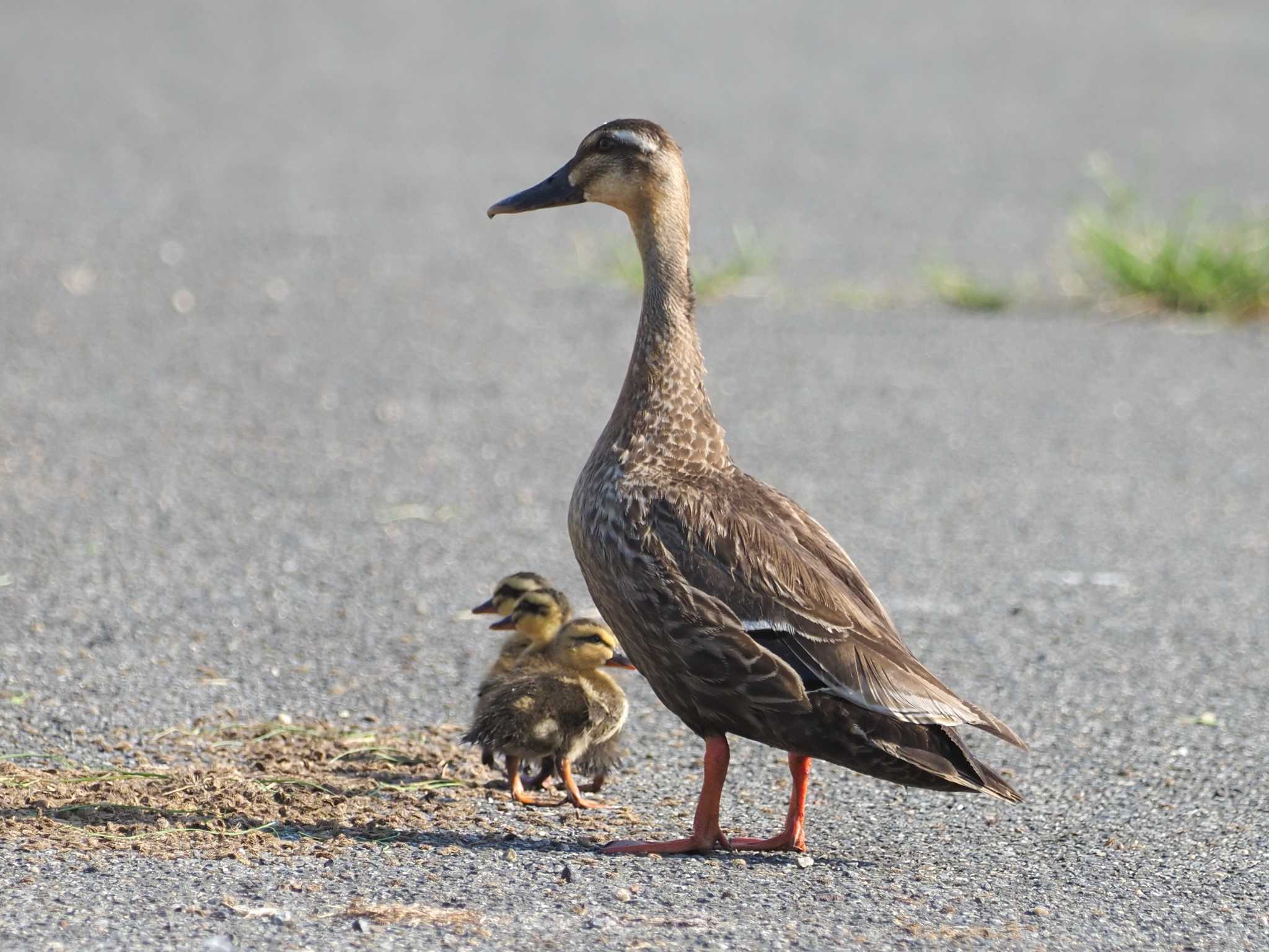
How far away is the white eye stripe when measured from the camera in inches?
215

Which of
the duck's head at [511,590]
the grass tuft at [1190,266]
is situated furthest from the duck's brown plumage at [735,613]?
the grass tuft at [1190,266]

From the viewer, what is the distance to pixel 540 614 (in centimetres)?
600

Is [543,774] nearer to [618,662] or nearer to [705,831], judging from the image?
[618,662]

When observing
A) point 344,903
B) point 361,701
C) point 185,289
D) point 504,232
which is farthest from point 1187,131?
point 344,903

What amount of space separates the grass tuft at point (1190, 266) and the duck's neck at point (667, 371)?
8242mm

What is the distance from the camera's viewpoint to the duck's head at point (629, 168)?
215 inches

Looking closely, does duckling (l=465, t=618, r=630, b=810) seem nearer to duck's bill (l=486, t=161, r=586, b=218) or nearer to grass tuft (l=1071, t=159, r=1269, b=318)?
duck's bill (l=486, t=161, r=586, b=218)

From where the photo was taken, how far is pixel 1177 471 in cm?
990

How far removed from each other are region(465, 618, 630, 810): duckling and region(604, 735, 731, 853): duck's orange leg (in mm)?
517

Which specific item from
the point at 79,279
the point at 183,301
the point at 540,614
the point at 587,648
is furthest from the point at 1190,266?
the point at 587,648

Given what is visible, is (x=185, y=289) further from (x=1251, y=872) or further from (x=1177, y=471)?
(x=1251, y=872)

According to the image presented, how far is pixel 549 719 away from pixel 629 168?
5.71ft

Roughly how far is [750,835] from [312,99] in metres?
15.6

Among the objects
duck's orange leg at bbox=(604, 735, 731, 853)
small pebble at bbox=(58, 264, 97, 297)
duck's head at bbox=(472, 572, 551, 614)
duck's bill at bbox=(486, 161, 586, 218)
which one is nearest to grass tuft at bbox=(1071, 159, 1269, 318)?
small pebble at bbox=(58, 264, 97, 297)
